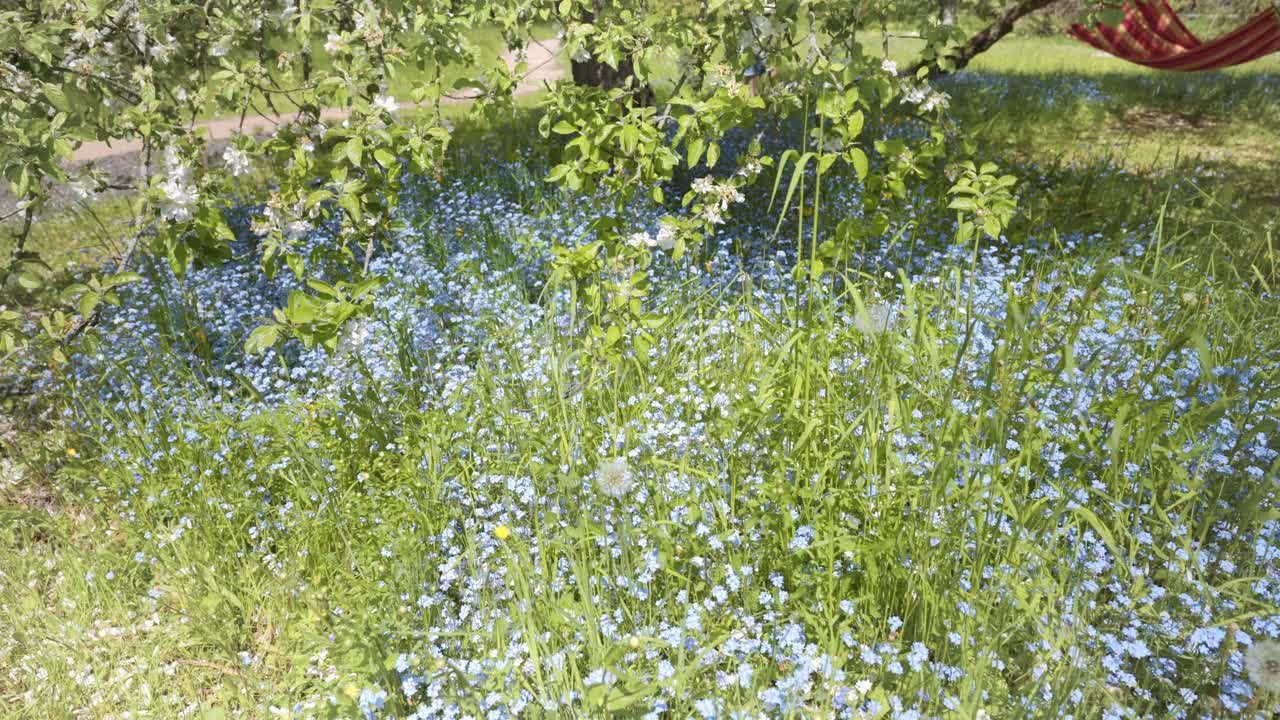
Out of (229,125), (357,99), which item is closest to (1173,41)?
(357,99)

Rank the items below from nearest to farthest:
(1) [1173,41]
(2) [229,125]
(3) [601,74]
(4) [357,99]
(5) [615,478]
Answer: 1. (5) [615,478]
2. (4) [357,99]
3. (3) [601,74]
4. (1) [1173,41]
5. (2) [229,125]

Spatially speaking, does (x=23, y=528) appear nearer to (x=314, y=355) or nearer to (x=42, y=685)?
(x=42, y=685)

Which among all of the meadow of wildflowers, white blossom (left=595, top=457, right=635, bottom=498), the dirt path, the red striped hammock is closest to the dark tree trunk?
the dirt path

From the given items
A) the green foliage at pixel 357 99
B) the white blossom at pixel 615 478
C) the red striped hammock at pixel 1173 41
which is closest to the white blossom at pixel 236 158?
the green foliage at pixel 357 99

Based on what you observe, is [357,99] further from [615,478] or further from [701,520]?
[701,520]

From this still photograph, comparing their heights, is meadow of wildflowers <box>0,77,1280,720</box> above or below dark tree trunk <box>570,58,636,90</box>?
below

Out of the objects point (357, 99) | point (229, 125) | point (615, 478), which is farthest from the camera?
point (229, 125)

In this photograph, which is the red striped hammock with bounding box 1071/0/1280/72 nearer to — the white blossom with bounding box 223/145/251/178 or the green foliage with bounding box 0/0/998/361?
the green foliage with bounding box 0/0/998/361

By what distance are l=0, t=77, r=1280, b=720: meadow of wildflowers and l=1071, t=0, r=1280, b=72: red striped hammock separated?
5.74m

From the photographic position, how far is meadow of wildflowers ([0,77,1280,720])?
1827 millimetres

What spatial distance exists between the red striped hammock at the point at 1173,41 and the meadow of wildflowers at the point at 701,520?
574cm

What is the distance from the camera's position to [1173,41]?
7.96 meters

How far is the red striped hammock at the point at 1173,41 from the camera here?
7285 millimetres

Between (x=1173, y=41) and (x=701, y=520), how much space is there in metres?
8.57
